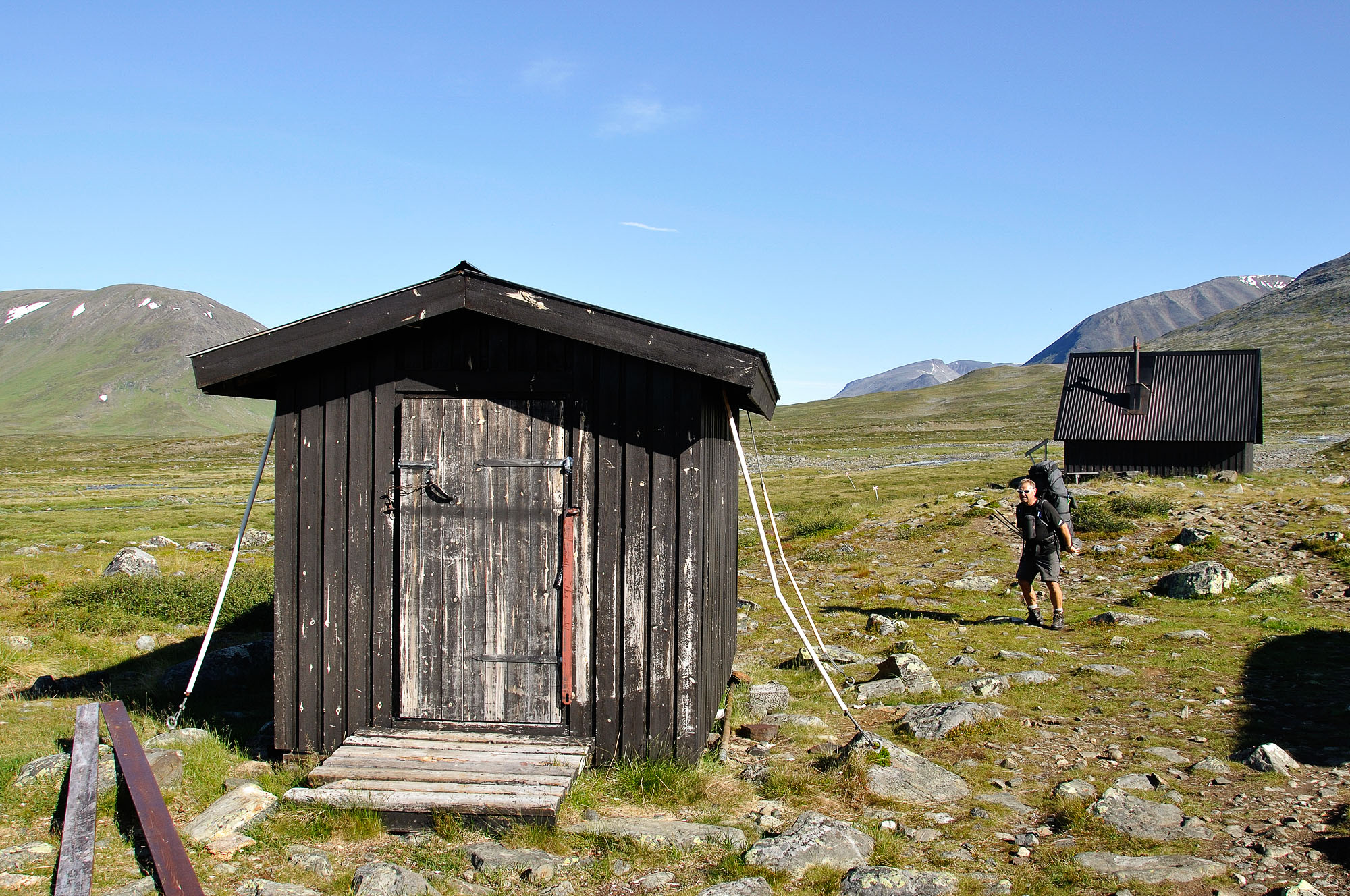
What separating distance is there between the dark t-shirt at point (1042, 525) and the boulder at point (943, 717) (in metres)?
3.97

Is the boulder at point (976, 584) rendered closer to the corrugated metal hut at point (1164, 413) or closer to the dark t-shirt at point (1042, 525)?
the dark t-shirt at point (1042, 525)

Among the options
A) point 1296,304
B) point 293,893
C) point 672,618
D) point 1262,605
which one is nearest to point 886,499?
point 1262,605

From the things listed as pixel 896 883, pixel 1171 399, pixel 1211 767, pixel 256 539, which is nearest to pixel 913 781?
pixel 896 883

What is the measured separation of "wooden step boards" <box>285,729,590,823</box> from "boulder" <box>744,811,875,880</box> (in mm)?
1347

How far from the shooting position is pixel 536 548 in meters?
7.13

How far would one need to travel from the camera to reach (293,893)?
4.97 meters

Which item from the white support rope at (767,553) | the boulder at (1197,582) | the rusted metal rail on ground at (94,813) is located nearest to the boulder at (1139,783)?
the white support rope at (767,553)

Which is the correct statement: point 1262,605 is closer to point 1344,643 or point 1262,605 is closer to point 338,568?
point 1344,643

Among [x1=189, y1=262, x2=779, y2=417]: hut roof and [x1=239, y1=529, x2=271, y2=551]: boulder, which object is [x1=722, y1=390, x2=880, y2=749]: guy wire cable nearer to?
[x1=189, y1=262, x2=779, y2=417]: hut roof

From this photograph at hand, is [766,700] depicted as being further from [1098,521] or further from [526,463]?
[1098,521]

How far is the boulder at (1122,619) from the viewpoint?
11.9 metres

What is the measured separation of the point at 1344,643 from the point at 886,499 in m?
21.3

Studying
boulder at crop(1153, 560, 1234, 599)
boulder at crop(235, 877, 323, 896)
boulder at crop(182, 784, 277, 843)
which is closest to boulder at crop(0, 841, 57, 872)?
boulder at crop(182, 784, 277, 843)

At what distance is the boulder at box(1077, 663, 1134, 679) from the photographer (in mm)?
9578
